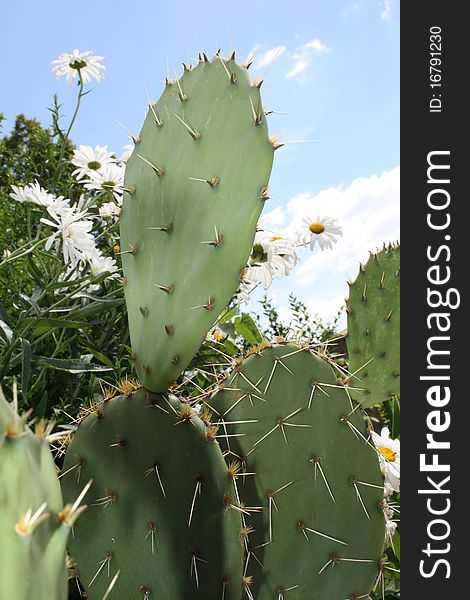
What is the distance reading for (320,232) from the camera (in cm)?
189

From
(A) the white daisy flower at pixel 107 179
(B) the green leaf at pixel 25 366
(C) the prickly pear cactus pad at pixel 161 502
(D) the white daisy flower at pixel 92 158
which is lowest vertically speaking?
(C) the prickly pear cactus pad at pixel 161 502

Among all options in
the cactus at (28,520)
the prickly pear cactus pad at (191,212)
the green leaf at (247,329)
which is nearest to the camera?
the cactus at (28,520)

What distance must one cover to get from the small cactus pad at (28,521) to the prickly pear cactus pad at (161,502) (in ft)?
1.51

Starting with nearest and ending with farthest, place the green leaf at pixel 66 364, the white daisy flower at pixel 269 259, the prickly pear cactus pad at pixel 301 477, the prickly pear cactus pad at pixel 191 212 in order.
Result: the prickly pear cactus pad at pixel 191 212
the prickly pear cactus pad at pixel 301 477
the green leaf at pixel 66 364
the white daisy flower at pixel 269 259

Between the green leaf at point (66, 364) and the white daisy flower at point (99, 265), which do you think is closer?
the green leaf at point (66, 364)

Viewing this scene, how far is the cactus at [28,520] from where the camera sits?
439mm

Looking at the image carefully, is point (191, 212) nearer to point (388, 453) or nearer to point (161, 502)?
point (161, 502)

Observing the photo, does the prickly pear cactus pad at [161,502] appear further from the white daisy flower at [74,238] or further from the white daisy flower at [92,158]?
the white daisy flower at [92,158]

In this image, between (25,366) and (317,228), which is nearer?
(25,366)

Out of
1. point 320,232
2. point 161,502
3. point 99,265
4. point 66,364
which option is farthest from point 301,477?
point 320,232

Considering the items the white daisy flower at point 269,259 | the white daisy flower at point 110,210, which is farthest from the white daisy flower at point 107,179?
the white daisy flower at point 269,259

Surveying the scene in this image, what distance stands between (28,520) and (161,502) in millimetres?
548

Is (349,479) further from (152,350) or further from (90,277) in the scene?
(90,277)

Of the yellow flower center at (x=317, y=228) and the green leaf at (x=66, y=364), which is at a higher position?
the yellow flower center at (x=317, y=228)
